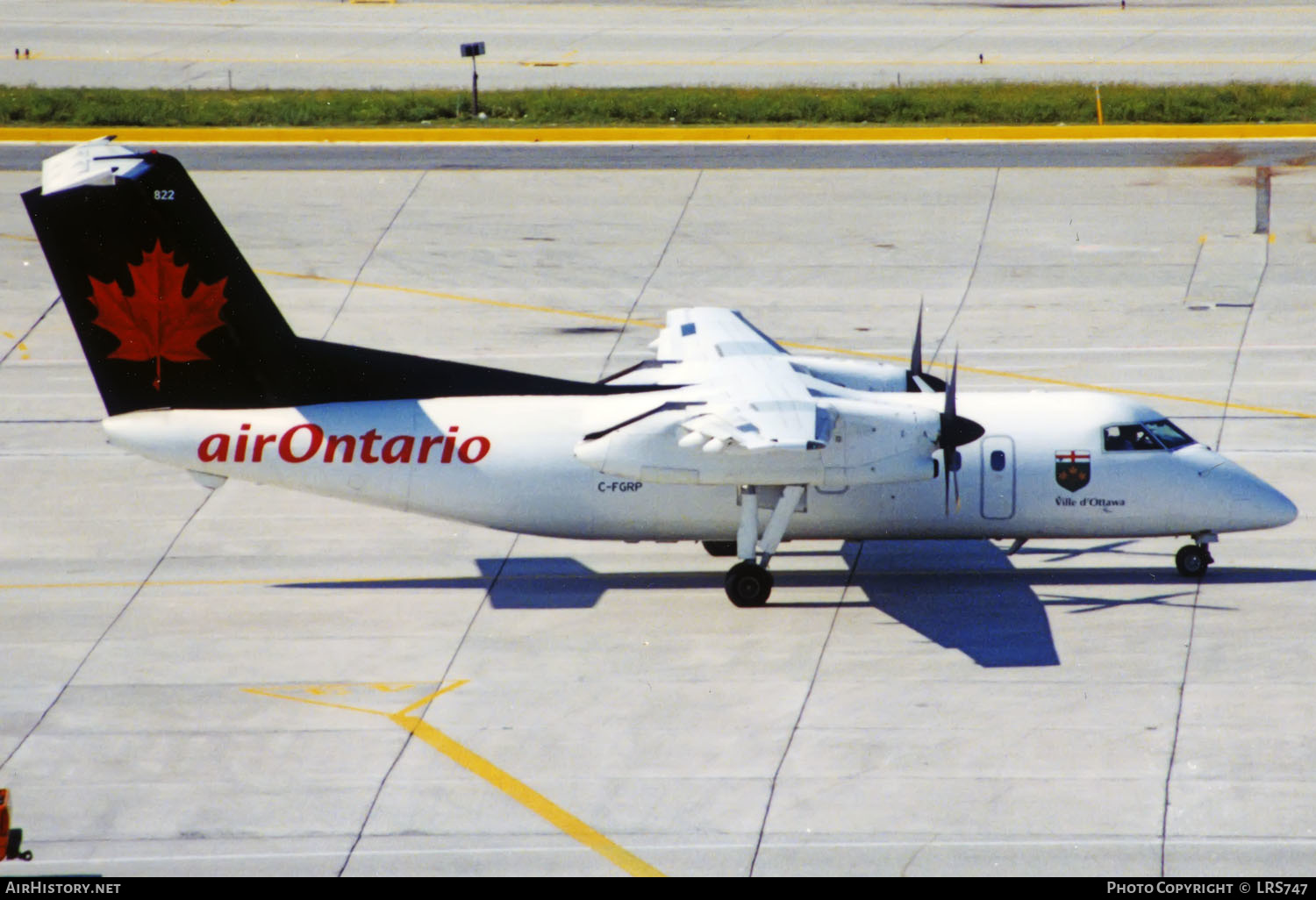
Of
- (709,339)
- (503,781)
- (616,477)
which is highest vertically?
(709,339)

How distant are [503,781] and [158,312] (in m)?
8.61

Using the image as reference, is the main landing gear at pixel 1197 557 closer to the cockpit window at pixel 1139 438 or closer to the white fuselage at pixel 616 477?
the white fuselage at pixel 616 477

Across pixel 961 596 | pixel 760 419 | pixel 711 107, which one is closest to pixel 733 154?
pixel 711 107

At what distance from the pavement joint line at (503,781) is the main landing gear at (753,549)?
4134 mm

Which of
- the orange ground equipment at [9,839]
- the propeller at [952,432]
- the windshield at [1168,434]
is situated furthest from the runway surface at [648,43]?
the orange ground equipment at [9,839]

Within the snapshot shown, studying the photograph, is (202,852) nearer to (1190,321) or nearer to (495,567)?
(495,567)

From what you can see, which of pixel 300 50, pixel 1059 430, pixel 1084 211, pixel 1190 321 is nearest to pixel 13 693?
pixel 1059 430

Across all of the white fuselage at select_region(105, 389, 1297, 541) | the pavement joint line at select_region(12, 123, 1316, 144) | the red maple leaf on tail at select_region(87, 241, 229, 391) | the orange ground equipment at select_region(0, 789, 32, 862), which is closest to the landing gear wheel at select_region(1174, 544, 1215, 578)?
the white fuselage at select_region(105, 389, 1297, 541)

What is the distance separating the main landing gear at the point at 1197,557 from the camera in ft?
84.0

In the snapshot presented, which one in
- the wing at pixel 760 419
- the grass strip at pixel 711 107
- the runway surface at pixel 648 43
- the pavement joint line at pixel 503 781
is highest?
the runway surface at pixel 648 43

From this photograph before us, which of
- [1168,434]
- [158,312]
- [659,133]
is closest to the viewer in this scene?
[158,312]

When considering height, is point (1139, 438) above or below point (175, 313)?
below

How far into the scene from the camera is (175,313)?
24.6m

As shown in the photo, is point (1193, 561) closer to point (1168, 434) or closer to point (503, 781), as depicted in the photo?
point (1168, 434)
